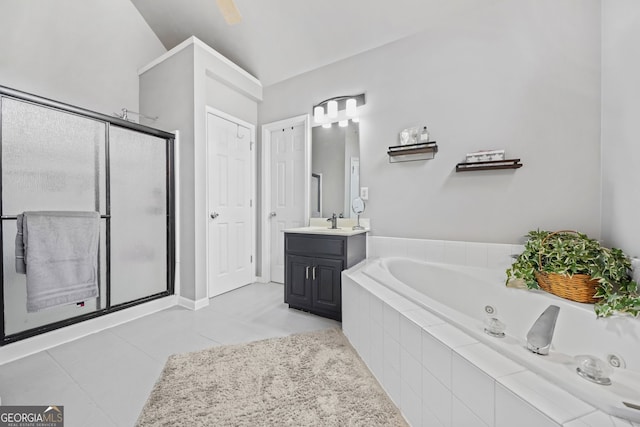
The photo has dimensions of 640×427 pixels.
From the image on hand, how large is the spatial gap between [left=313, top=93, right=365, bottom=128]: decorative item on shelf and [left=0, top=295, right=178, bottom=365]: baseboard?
8.12 ft

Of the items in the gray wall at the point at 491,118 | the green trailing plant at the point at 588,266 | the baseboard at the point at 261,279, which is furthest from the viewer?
the baseboard at the point at 261,279

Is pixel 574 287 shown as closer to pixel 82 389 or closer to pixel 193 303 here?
pixel 82 389

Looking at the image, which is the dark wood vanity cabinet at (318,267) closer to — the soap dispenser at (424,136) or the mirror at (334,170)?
the mirror at (334,170)

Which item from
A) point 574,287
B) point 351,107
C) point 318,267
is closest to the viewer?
point 574,287

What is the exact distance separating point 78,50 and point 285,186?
2.61 metres

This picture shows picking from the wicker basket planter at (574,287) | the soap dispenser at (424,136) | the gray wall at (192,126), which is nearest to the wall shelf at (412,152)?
the soap dispenser at (424,136)

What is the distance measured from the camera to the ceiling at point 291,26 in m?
2.29

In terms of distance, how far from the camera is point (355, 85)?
2695mm

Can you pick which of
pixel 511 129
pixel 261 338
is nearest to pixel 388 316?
pixel 261 338

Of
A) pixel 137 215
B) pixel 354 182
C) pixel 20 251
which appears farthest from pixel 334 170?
pixel 20 251

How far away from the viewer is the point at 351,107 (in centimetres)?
263

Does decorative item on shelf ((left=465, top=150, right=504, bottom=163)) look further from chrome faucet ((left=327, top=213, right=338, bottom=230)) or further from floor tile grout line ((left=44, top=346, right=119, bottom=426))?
floor tile grout line ((left=44, top=346, right=119, bottom=426))

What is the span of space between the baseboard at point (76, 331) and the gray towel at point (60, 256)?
300mm

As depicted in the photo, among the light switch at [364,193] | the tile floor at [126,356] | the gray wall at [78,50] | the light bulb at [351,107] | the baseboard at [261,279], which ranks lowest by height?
the tile floor at [126,356]
